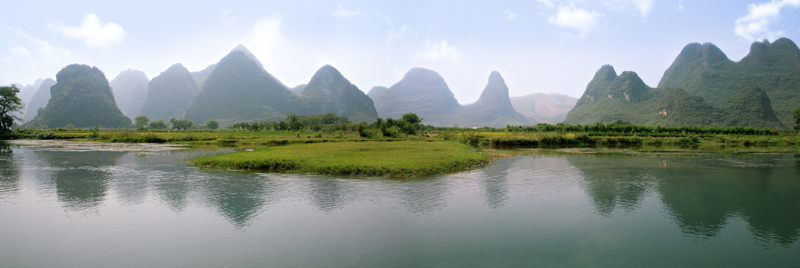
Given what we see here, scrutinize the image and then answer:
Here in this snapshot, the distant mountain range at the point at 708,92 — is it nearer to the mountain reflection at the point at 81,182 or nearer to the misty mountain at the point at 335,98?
the misty mountain at the point at 335,98

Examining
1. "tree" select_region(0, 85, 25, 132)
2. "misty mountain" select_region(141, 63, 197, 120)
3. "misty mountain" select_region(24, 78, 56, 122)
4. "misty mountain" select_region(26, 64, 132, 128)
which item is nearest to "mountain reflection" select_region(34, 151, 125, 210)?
"tree" select_region(0, 85, 25, 132)

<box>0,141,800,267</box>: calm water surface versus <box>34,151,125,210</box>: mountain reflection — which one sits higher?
<box>34,151,125,210</box>: mountain reflection

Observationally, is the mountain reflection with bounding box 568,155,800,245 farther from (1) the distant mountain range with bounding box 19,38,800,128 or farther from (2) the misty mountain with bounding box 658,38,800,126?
(2) the misty mountain with bounding box 658,38,800,126

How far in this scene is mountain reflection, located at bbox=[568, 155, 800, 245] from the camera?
28.3 ft

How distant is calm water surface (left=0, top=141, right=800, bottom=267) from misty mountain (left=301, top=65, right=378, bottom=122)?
149 metres

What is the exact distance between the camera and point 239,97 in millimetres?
157250

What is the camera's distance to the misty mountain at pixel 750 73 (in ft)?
430

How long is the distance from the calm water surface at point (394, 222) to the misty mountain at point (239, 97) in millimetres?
136576

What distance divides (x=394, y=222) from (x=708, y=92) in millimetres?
177746

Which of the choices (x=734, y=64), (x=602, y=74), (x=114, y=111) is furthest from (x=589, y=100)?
(x=114, y=111)

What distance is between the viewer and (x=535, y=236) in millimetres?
7727

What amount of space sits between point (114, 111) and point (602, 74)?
200 m

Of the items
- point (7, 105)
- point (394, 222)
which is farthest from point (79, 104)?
point (394, 222)

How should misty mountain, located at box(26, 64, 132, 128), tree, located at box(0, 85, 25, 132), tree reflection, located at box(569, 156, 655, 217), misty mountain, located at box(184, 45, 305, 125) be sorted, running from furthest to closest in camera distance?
misty mountain, located at box(184, 45, 305, 125) < misty mountain, located at box(26, 64, 132, 128) < tree, located at box(0, 85, 25, 132) < tree reflection, located at box(569, 156, 655, 217)
